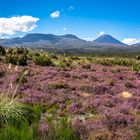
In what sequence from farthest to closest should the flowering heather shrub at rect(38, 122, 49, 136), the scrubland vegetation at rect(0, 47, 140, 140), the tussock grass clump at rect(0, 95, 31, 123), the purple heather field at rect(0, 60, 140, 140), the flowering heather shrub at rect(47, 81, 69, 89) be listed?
the flowering heather shrub at rect(47, 81, 69, 89) → the purple heather field at rect(0, 60, 140, 140) → the tussock grass clump at rect(0, 95, 31, 123) → the flowering heather shrub at rect(38, 122, 49, 136) → the scrubland vegetation at rect(0, 47, 140, 140)

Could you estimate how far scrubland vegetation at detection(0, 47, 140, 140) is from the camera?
994 centimetres

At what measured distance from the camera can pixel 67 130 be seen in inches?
372

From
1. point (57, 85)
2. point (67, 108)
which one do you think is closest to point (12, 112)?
point (67, 108)

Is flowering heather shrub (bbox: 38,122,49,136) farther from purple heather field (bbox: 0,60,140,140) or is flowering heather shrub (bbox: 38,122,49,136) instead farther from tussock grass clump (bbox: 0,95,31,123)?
tussock grass clump (bbox: 0,95,31,123)

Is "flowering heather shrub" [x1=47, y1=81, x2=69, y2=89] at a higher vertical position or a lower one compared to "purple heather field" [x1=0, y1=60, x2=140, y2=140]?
higher

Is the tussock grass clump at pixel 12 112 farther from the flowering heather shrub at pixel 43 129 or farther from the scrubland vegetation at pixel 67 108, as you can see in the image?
the flowering heather shrub at pixel 43 129

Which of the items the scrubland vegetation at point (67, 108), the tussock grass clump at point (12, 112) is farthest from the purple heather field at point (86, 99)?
the tussock grass clump at point (12, 112)

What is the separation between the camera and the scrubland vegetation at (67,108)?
9.94 metres

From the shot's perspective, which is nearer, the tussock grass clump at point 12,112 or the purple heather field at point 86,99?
the tussock grass clump at point 12,112

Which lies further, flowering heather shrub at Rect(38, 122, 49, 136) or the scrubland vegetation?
flowering heather shrub at Rect(38, 122, 49, 136)

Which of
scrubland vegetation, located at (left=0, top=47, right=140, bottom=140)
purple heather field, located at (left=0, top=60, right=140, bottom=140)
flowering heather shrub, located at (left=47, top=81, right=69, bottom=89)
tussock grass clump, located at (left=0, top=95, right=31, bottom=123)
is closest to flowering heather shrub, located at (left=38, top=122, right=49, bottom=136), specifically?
scrubland vegetation, located at (left=0, top=47, right=140, bottom=140)

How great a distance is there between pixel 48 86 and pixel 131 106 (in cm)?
610

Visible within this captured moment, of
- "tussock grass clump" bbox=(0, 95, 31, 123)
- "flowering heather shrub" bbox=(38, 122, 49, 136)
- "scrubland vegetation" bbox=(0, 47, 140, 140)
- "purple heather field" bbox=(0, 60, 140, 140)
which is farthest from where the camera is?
"purple heather field" bbox=(0, 60, 140, 140)

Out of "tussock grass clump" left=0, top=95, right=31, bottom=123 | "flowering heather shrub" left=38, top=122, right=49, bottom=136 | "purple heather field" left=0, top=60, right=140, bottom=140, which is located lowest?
"purple heather field" left=0, top=60, right=140, bottom=140
